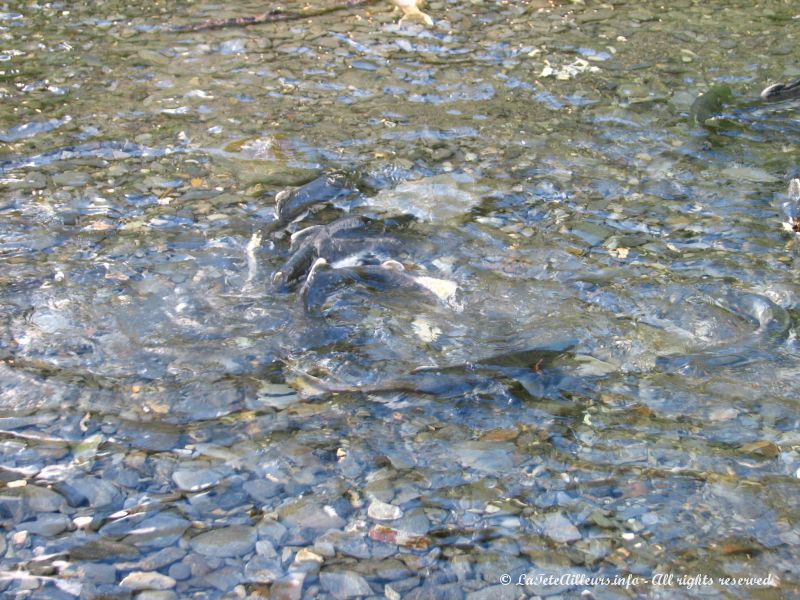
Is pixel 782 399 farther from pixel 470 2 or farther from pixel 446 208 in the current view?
pixel 470 2

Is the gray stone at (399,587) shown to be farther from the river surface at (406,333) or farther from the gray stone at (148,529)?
the gray stone at (148,529)

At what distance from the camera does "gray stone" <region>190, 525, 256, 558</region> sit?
2.96 metres

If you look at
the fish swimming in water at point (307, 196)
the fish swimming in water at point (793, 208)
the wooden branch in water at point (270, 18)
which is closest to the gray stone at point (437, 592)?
the fish swimming in water at point (307, 196)

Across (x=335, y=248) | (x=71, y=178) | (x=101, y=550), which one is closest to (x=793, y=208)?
(x=335, y=248)

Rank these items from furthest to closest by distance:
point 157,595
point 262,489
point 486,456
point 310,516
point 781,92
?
point 781,92
point 486,456
point 262,489
point 310,516
point 157,595

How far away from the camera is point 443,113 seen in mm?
6422

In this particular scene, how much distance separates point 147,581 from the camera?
2.83m

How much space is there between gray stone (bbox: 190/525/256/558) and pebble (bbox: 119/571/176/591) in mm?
154

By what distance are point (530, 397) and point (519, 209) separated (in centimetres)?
180

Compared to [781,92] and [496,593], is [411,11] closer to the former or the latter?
[781,92]

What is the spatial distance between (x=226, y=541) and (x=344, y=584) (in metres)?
0.46

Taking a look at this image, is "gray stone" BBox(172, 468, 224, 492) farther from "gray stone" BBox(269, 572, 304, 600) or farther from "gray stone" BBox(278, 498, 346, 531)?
"gray stone" BBox(269, 572, 304, 600)

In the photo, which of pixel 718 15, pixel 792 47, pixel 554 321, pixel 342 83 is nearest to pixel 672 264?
pixel 554 321

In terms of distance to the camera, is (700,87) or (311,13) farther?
(311,13)
